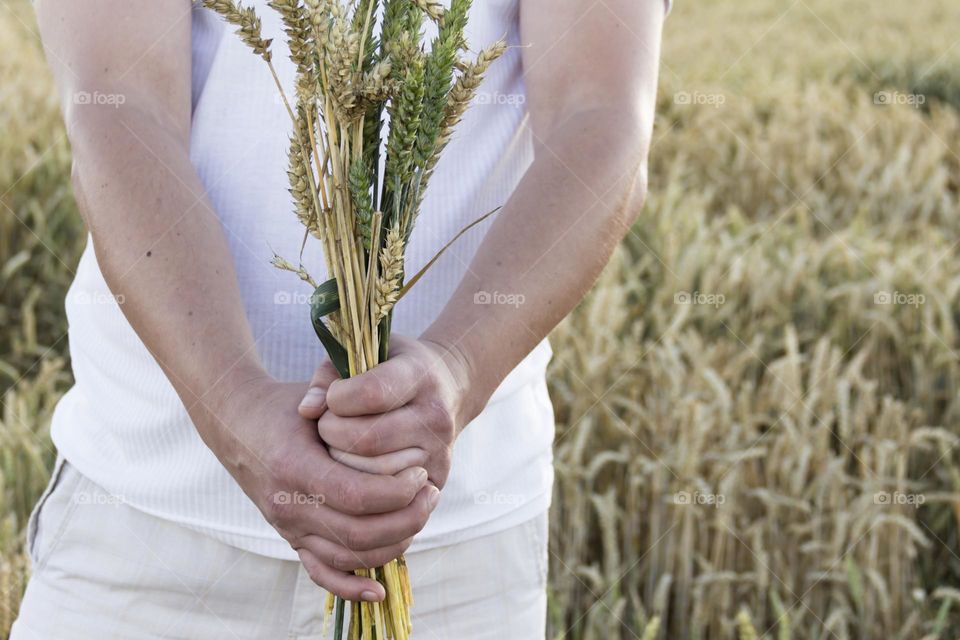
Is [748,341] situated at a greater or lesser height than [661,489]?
Result: greater

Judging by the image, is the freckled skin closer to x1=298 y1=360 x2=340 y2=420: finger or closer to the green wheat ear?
x1=298 y1=360 x2=340 y2=420: finger

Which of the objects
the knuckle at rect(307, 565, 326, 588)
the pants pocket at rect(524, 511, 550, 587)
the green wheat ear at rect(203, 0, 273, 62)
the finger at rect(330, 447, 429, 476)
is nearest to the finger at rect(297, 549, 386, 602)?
the knuckle at rect(307, 565, 326, 588)

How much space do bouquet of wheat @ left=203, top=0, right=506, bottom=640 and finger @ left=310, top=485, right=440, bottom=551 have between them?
0.07 m

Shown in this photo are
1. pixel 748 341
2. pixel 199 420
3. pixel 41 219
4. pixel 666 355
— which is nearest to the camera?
pixel 199 420

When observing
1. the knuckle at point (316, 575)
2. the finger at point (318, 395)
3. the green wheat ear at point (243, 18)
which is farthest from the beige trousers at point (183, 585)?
the green wheat ear at point (243, 18)

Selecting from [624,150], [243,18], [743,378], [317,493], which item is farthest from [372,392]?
[743,378]

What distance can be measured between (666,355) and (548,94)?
5.50 feet

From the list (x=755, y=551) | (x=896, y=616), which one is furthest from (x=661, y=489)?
(x=896, y=616)

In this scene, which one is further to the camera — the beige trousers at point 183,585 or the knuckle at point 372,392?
the beige trousers at point 183,585

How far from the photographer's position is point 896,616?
8.54ft

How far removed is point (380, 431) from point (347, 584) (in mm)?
160

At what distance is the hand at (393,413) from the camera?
1.05m

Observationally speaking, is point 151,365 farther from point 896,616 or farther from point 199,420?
point 896,616

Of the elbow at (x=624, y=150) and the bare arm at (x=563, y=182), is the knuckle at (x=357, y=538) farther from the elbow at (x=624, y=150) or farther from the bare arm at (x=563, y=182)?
the elbow at (x=624, y=150)
